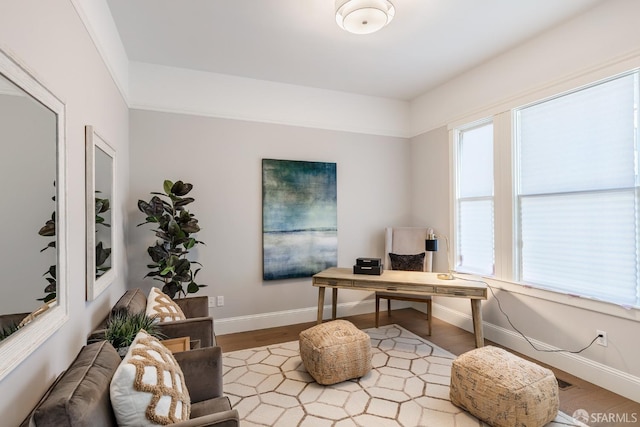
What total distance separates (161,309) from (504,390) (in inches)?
88.8

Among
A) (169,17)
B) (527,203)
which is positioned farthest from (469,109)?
(169,17)

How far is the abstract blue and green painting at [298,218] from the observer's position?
373 centimetres

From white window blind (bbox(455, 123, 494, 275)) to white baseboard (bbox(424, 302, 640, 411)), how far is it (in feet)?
2.03

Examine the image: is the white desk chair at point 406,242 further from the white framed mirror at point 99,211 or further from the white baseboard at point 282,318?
the white framed mirror at point 99,211

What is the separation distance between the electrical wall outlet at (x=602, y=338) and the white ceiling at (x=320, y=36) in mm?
2544

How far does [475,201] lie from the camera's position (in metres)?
3.61

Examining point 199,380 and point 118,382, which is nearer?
point 118,382

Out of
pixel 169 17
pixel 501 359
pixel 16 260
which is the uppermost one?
pixel 169 17

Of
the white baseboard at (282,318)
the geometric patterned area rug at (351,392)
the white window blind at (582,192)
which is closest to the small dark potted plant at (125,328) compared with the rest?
the geometric patterned area rug at (351,392)

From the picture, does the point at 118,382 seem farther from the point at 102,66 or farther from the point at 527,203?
the point at 527,203

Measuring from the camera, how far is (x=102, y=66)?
7.34 feet

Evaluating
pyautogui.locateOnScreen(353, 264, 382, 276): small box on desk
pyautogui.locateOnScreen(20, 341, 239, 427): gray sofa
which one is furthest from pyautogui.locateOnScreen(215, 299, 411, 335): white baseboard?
pyautogui.locateOnScreen(20, 341, 239, 427): gray sofa

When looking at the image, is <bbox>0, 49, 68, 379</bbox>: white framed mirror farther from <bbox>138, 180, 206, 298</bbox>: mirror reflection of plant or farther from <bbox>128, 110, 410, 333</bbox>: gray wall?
<bbox>128, 110, 410, 333</bbox>: gray wall

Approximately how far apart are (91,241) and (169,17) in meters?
1.92
